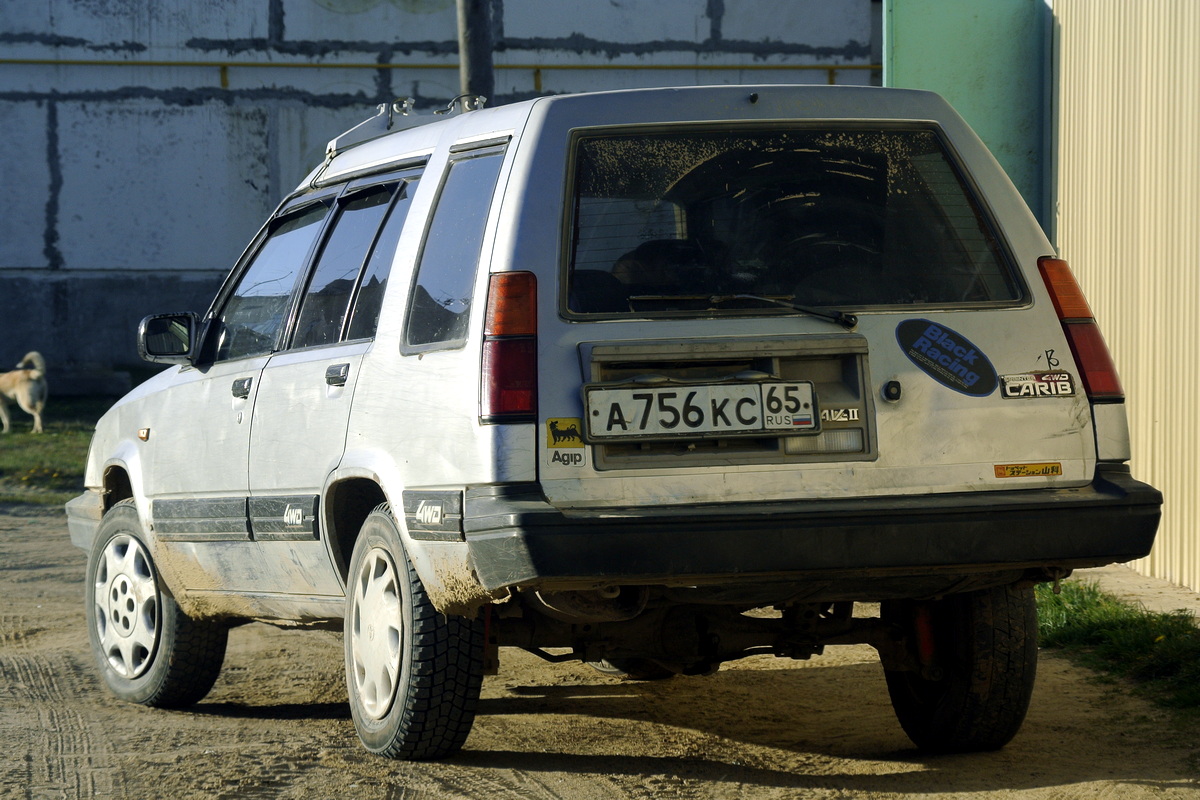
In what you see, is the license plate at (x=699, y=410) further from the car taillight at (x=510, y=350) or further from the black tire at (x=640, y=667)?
the black tire at (x=640, y=667)

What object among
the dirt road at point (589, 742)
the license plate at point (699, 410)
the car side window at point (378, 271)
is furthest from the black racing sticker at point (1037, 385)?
the car side window at point (378, 271)

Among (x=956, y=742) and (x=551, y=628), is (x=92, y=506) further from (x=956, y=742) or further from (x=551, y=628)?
(x=956, y=742)

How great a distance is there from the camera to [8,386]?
1648 centimetres

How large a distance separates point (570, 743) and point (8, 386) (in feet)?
44.8

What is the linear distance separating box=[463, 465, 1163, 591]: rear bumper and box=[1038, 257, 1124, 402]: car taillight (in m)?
0.21

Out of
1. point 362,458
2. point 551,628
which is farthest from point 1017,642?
point 362,458

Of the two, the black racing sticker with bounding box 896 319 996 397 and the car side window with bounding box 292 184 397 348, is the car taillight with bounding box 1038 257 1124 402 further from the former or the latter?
the car side window with bounding box 292 184 397 348

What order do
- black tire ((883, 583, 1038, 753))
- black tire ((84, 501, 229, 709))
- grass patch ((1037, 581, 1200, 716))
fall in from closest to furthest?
black tire ((883, 583, 1038, 753)) < grass patch ((1037, 581, 1200, 716)) < black tire ((84, 501, 229, 709))

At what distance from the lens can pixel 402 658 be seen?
3.98 meters

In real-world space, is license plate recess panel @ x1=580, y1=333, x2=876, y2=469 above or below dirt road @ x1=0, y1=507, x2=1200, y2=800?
above

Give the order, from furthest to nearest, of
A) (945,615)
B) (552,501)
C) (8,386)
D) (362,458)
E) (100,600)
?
(8,386), (100,600), (945,615), (362,458), (552,501)

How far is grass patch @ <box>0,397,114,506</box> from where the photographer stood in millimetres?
12906

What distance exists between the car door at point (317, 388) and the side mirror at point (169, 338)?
2.34 ft

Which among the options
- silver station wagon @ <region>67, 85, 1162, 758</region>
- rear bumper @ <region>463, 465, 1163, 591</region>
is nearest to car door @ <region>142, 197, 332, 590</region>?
silver station wagon @ <region>67, 85, 1162, 758</region>
